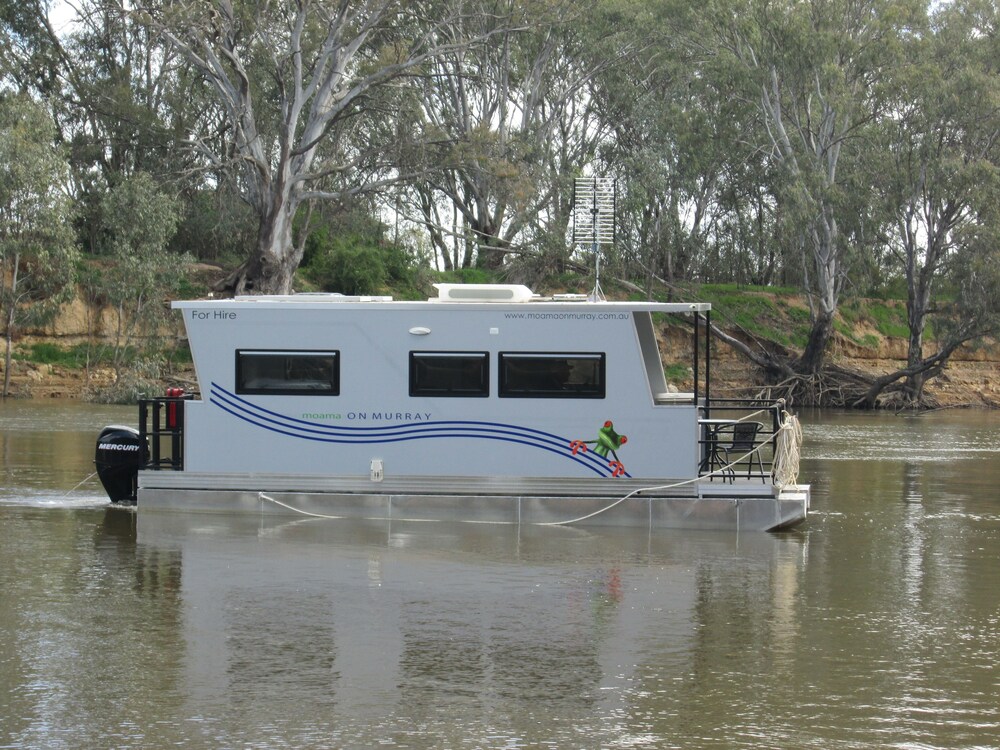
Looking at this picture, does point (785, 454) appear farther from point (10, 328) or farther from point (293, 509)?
point (10, 328)

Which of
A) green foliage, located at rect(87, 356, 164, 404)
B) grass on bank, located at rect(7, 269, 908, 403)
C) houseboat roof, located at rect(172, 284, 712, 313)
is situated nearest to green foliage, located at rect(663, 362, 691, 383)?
grass on bank, located at rect(7, 269, 908, 403)

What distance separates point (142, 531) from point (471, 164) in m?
34.4

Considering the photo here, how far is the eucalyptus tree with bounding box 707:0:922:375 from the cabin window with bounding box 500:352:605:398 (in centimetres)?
3890

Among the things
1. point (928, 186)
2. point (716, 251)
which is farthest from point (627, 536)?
point (716, 251)

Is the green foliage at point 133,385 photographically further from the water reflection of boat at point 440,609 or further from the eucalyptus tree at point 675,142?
the water reflection of boat at point 440,609

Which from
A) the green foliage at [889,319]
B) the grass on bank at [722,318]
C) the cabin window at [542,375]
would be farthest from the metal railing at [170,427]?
the green foliage at [889,319]

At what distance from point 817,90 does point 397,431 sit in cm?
4298

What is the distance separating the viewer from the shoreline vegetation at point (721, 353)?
1951 inches

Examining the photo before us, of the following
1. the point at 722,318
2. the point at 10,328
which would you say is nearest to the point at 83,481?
the point at 10,328

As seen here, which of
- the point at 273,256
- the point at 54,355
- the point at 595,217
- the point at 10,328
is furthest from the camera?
the point at 54,355

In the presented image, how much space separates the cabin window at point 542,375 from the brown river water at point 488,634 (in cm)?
168

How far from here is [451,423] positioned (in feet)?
56.4

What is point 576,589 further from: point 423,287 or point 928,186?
point 423,287

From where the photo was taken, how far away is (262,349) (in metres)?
17.4
